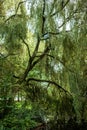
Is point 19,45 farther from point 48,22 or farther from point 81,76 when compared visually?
point 81,76

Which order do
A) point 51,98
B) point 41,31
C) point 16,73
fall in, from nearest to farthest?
point 41,31
point 16,73
point 51,98

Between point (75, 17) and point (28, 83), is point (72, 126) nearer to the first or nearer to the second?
point (28, 83)

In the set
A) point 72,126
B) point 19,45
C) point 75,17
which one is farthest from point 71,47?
point 72,126

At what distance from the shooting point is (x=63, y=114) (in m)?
8.08

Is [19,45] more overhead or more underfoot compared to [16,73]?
more overhead

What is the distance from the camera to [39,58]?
7.45 meters

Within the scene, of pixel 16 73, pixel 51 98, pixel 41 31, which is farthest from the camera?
pixel 51 98

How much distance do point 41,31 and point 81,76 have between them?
134cm

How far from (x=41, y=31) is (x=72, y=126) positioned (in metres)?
2.73

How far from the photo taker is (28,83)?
7684 mm

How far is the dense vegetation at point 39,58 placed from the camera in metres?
6.68

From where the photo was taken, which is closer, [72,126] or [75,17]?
[75,17]

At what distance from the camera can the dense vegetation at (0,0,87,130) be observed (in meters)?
6.68

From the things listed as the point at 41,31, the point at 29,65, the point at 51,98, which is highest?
the point at 41,31
